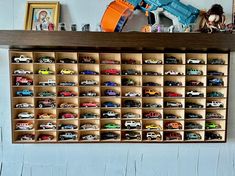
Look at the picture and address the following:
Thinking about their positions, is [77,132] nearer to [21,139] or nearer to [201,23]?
[21,139]

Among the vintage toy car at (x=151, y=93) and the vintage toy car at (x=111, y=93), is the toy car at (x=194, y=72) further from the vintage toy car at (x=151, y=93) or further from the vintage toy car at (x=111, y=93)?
the vintage toy car at (x=111, y=93)

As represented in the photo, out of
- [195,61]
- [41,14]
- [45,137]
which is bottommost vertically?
[45,137]

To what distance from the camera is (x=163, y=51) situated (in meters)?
1.82

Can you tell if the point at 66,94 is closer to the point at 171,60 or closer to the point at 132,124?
the point at 132,124

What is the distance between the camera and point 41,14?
71.9 inches

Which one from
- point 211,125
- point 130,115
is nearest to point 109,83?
point 130,115

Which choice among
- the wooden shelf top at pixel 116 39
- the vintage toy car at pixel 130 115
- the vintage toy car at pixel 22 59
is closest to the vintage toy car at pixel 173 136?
the vintage toy car at pixel 130 115

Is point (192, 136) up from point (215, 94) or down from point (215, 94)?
down
